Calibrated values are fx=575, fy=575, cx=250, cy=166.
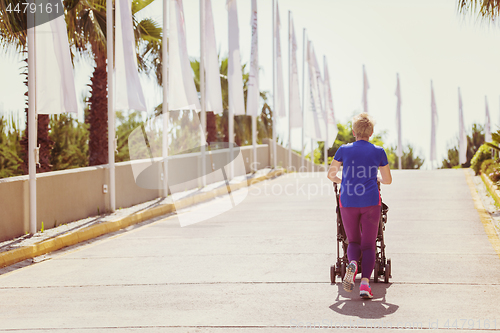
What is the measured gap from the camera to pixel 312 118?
3266cm

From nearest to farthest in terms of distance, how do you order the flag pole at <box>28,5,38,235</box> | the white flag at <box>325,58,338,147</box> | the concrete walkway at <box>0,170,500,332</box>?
the concrete walkway at <box>0,170,500,332</box>, the flag pole at <box>28,5,38,235</box>, the white flag at <box>325,58,338,147</box>

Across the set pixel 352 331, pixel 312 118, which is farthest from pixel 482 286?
pixel 312 118

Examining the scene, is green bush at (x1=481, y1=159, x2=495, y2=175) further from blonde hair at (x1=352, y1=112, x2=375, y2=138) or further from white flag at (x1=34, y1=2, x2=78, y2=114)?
blonde hair at (x1=352, y1=112, x2=375, y2=138)

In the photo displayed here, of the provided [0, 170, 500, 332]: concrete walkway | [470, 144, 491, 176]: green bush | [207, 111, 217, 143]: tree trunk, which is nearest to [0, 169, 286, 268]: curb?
[0, 170, 500, 332]: concrete walkway

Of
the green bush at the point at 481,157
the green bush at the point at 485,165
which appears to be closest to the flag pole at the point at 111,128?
the green bush at the point at 485,165

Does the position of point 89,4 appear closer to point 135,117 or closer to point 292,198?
point 292,198

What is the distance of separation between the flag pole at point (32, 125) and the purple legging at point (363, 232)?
19.1 feet

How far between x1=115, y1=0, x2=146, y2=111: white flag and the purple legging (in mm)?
8355

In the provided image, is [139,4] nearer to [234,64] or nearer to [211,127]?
[234,64]

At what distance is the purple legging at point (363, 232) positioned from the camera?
225 inches

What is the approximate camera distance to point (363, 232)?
5.76m

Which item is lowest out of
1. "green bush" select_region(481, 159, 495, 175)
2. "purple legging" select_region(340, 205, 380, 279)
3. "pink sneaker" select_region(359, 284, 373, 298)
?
"pink sneaker" select_region(359, 284, 373, 298)

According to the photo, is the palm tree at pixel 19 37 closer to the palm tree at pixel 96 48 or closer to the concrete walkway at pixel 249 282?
the palm tree at pixel 96 48

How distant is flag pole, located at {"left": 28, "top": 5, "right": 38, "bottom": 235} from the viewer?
9.53 meters
